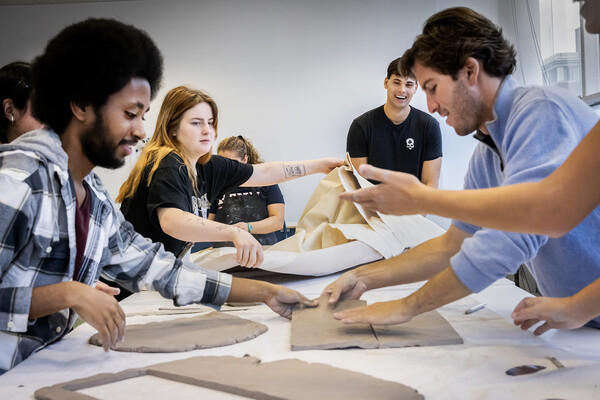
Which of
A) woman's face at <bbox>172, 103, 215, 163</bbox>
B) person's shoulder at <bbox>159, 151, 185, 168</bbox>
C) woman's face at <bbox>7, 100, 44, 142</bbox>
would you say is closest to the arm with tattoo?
woman's face at <bbox>172, 103, 215, 163</bbox>

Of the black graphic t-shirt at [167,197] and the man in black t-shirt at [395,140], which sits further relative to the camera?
the man in black t-shirt at [395,140]

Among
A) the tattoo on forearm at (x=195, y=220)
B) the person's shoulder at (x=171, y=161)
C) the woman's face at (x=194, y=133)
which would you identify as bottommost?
the tattoo on forearm at (x=195, y=220)

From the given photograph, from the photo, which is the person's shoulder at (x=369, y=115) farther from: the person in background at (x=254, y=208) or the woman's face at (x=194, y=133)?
the woman's face at (x=194, y=133)

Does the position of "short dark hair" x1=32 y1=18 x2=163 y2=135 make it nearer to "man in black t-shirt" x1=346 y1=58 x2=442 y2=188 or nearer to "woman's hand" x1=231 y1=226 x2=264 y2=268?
"woman's hand" x1=231 y1=226 x2=264 y2=268

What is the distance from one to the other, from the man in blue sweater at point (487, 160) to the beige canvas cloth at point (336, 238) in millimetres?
395

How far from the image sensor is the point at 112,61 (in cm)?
131

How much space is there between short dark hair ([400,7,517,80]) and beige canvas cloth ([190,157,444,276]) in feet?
2.24

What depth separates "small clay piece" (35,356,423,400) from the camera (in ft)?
2.98

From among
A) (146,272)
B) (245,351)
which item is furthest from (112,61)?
(245,351)

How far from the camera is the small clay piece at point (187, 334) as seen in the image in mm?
1236

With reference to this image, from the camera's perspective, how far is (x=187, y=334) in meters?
1.33

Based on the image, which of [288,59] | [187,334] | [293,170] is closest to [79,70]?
[187,334]

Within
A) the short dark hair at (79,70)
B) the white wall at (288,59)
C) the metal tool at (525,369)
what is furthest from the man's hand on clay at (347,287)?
the white wall at (288,59)

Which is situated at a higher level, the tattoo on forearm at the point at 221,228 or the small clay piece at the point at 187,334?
the tattoo on forearm at the point at 221,228
